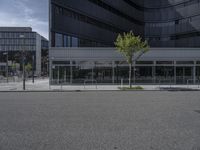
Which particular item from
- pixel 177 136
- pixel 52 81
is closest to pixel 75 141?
pixel 177 136

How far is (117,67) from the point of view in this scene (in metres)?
35.7

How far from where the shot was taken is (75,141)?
6.89m

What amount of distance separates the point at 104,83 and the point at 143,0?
29644 millimetres

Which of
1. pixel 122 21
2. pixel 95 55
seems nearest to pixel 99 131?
pixel 95 55

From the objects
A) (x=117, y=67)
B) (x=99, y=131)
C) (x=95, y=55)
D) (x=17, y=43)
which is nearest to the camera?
(x=99, y=131)

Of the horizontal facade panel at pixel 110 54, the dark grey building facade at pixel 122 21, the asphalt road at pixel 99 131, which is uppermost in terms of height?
the dark grey building facade at pixel 122 21

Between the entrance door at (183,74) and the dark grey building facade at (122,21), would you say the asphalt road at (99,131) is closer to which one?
the entrance door at (183,74)

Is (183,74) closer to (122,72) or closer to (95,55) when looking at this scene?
(122,72)

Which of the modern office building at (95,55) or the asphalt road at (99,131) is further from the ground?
the modern office building at (95,55)

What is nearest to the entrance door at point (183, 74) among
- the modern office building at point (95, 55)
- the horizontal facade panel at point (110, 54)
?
the modern office building at point (95, 55)

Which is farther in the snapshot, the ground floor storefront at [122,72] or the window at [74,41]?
the window at [74,41]

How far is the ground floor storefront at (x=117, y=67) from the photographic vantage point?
34.7 m

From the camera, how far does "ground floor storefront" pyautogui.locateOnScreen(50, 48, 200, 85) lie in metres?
34.7

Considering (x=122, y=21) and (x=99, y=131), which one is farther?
(x=122, y=21)
